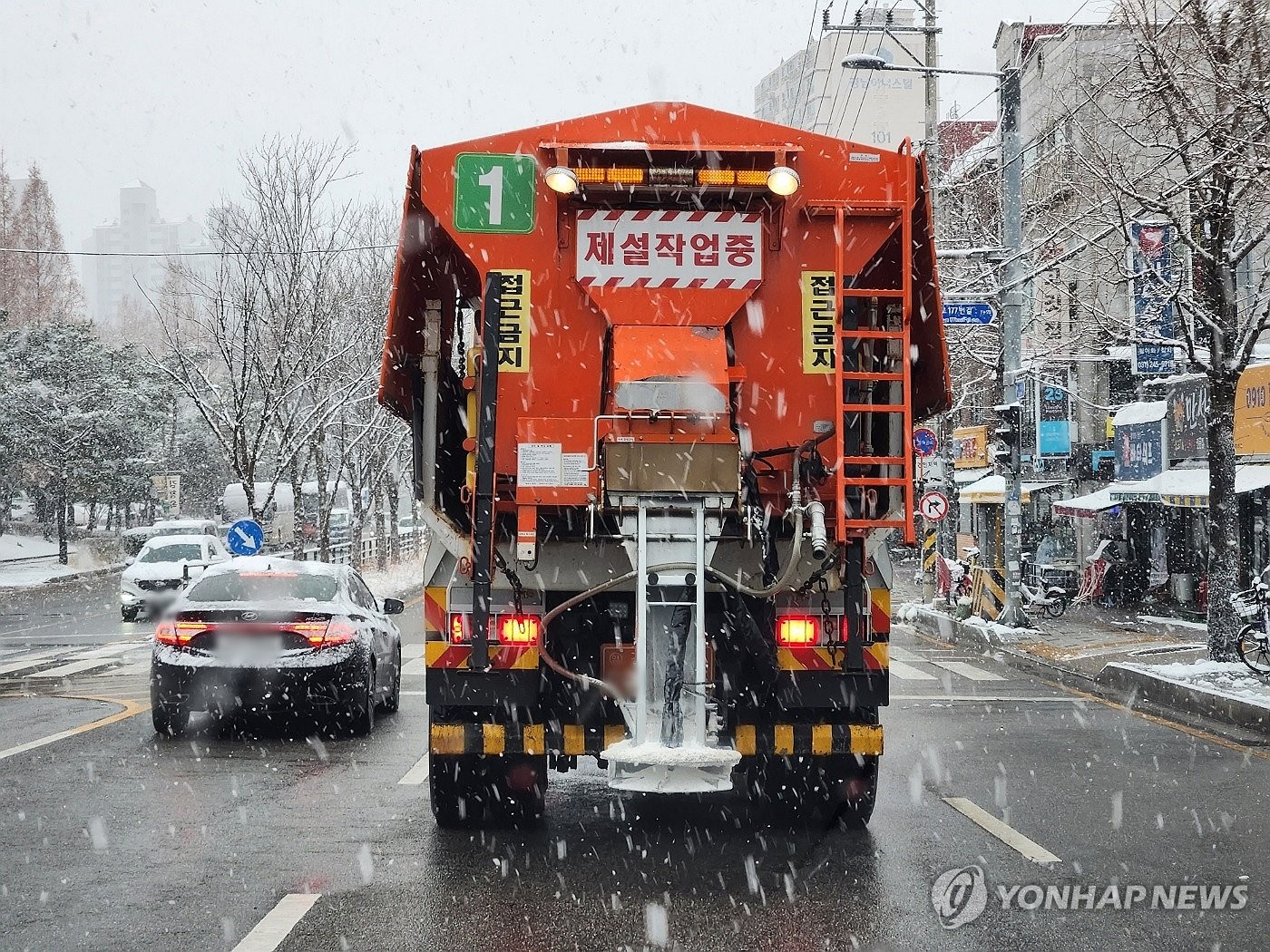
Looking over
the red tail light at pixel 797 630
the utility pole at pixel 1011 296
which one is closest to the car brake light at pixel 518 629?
the red tail light at pixel 797 630

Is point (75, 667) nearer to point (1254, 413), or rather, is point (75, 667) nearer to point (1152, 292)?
point (1152, 292)

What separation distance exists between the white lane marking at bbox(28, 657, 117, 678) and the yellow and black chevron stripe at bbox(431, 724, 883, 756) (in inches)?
469

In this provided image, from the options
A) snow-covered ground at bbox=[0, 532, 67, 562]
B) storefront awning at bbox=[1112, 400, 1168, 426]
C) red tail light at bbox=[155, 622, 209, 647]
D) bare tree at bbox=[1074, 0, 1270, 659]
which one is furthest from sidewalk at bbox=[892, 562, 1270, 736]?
snow-covered ground at bbox=[0, 532, 67, 562]

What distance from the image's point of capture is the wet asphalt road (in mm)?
5836

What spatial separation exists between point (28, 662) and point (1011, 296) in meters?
15.5

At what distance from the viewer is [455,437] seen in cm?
762

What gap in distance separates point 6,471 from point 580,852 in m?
48.0

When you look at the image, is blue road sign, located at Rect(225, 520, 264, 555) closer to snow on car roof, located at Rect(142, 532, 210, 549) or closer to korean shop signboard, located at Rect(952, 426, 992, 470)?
snow on car roof, located at Rect(142, 532, 210, 549)

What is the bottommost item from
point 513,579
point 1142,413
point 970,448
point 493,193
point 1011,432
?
point 513,579

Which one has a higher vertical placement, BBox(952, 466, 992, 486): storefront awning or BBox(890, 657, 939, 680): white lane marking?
BBox(952, 466, 992, 486): storefront awning

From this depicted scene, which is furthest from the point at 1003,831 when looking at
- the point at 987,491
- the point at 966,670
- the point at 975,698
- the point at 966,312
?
the point at 987,491

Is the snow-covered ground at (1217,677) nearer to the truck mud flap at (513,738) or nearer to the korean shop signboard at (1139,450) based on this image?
the truck mud flap at (513,738)

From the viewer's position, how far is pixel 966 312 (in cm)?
1997

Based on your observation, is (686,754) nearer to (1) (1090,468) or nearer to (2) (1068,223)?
(2) (1068,223)
